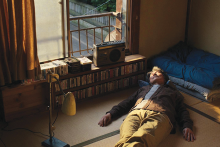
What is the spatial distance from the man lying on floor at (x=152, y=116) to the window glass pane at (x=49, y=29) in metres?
1.10

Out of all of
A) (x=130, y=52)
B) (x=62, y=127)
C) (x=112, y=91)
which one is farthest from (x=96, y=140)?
(x=130, y=52)

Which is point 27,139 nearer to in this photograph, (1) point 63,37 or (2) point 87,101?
(2) point 87,101

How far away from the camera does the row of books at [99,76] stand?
3.43 metres

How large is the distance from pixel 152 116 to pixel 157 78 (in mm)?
738

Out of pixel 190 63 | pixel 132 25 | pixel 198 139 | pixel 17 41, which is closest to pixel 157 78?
pixel 198 139

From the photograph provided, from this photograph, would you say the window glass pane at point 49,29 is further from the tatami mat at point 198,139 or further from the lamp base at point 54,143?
the tatami mat at point 198,139

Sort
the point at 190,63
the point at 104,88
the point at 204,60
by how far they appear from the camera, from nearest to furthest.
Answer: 1. the point at 104,88
2. the point at 204,60
3. the point at 190,63

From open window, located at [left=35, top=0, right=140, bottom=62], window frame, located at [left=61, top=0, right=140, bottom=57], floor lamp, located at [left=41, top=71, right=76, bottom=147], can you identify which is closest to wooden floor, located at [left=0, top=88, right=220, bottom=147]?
floor lamp, located at [left=41, top=71, right=76, bottom=147]

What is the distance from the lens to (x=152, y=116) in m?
2.69

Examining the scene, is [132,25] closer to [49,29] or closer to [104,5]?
[104,5]

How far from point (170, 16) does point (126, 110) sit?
6.69 feet

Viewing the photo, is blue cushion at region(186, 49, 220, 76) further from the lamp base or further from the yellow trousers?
the lamp base

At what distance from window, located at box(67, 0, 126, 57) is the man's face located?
3.49 ft

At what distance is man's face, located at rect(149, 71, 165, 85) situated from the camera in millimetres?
3315
